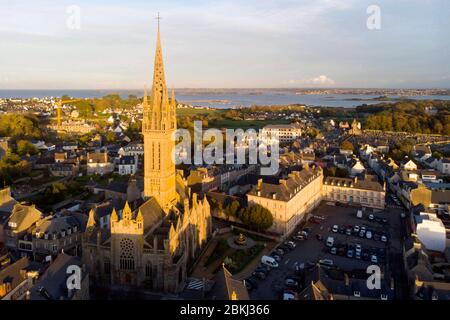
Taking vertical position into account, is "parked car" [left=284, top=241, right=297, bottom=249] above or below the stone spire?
below

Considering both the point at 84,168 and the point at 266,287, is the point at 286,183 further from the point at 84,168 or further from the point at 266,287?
the point at 84,168

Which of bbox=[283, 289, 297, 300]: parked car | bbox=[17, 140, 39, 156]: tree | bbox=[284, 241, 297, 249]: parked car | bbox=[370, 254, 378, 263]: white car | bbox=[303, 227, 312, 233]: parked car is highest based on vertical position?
bbox=[17, 140, 39, 156]: tree

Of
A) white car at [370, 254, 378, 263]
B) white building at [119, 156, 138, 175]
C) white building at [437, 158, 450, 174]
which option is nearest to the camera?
white car at [370, 254, 378, 263]

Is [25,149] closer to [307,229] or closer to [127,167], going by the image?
[127,167]

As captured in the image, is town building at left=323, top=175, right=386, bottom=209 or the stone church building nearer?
the stone church building

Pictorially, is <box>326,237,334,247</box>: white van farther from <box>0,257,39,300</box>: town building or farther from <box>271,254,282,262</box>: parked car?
<box>0,257,39,300</box>: town building

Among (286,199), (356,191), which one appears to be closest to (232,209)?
(286,199)

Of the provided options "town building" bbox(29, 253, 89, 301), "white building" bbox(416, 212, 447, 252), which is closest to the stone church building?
"town building" bbox(29, 253, 89, 301)

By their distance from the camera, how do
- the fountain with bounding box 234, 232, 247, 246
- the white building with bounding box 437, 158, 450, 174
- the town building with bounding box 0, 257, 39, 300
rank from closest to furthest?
1. the town building with bounding box 0, 257, 39, 300
2. the fountain with bounding box 234, 232, 247, 246
3. the white building with bounding box 437, 158, 450, 174
